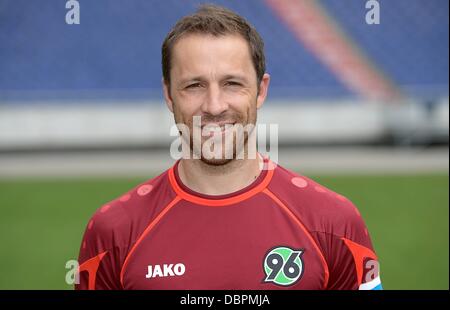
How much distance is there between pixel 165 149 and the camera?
421 inches

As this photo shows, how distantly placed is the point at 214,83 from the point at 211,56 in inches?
3.2

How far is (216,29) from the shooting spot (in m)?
2.02

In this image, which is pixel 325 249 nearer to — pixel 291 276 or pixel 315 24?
pixel 291 276

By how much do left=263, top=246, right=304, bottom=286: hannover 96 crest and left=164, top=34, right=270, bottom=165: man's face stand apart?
1.22ft

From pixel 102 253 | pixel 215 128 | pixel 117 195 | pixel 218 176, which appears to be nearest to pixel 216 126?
pixel 215 128

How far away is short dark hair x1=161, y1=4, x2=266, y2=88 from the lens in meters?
2.03

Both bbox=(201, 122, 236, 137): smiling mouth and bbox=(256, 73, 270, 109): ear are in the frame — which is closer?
bbox=(201, 122, 236, 137): smiling mouth

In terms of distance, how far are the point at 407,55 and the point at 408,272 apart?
6.79 metres

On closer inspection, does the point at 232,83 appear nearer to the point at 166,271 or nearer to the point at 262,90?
the point at 262,90

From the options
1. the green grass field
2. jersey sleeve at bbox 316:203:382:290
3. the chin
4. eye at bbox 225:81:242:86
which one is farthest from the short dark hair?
the green grass field

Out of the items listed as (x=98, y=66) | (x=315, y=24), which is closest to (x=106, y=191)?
(x=98, y=66)

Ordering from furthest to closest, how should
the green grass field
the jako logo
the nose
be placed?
the green grass field
the jako logo
the nose

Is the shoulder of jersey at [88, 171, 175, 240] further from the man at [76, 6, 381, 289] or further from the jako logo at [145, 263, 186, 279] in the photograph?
the jako logo at [145, 263, 186, 279]

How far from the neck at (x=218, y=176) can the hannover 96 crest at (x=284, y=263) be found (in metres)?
0.25
